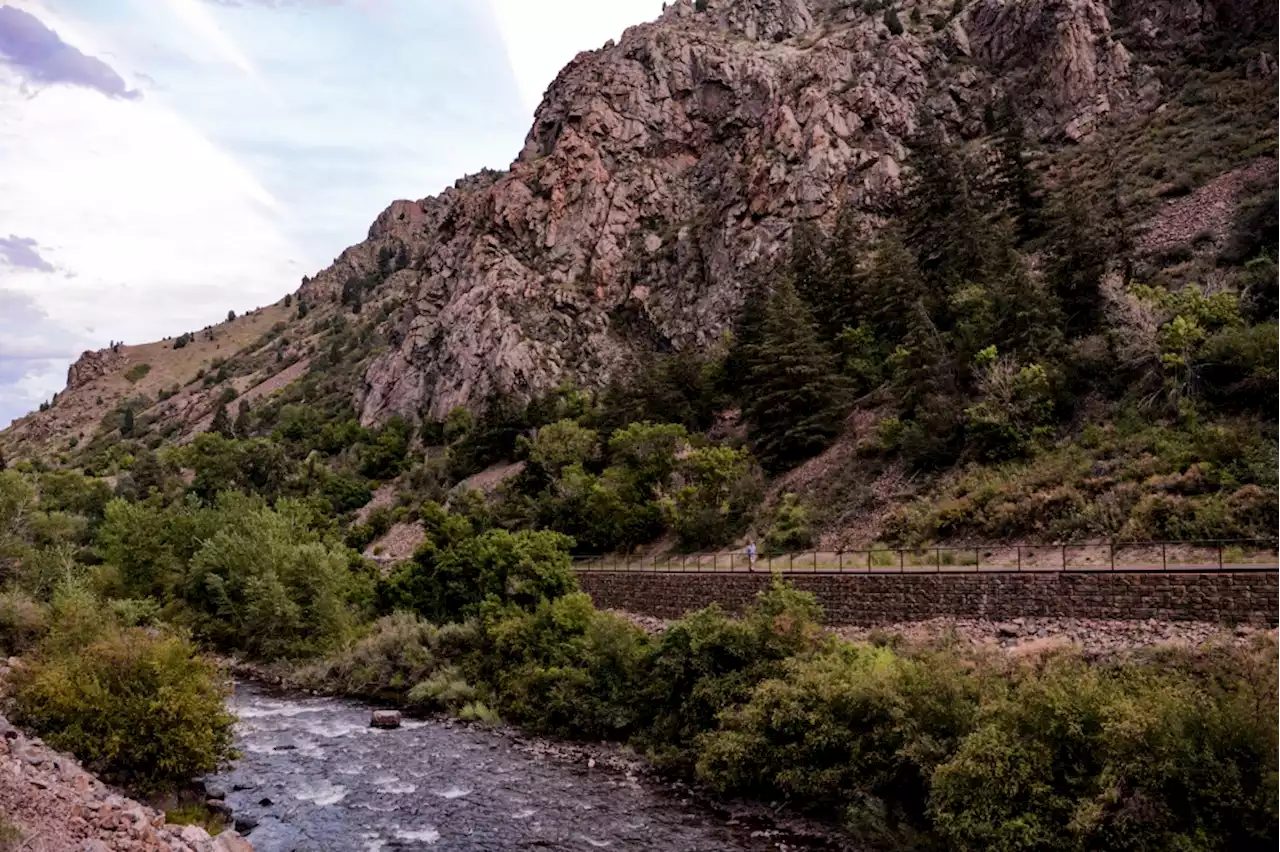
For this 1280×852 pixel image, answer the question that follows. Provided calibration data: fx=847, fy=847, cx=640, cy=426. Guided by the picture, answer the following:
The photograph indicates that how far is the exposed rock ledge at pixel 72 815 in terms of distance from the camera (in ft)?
43.3

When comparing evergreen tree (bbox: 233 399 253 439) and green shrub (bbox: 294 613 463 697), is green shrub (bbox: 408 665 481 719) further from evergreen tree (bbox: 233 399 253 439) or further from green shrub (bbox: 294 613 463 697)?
evergreen tree (bbox: 233 399 253 439)

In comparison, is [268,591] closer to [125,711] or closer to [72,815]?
[125,711]

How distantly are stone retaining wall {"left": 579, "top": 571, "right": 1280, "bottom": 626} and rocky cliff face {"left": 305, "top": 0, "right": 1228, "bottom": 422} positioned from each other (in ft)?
142

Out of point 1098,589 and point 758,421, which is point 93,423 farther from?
point 1098,589

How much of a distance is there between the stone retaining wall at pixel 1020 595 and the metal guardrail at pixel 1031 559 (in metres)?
0.31

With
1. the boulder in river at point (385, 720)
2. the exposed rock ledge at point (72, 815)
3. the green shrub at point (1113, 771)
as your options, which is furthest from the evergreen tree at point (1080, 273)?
the exposed rock ledge at point (72, 815)

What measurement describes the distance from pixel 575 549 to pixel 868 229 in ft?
126

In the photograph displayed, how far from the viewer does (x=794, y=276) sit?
196ft

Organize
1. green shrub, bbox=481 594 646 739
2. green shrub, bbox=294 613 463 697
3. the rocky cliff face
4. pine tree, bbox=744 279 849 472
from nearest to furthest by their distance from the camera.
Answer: green shrub, bbox=481 594 646 739, green shrub, bbox=294 613 463 697, pine tree, bbox=744 279 849 472, the rocky cliff face

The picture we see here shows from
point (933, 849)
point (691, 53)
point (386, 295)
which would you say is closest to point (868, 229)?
point (691, 53)

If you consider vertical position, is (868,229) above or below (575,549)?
above

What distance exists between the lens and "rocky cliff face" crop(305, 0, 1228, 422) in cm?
7206

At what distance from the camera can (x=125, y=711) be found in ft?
68.2

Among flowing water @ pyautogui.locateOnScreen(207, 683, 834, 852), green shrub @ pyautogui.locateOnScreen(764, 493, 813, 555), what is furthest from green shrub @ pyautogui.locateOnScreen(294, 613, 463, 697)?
green shrub @ pyautogui.locateOnScreen(764, 493, 813, 555)
